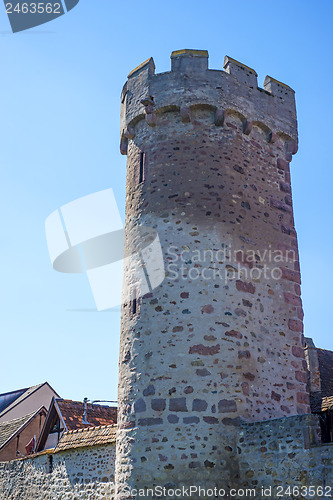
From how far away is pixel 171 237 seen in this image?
34.1 ft

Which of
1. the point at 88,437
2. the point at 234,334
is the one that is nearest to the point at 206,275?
the point at 234,334

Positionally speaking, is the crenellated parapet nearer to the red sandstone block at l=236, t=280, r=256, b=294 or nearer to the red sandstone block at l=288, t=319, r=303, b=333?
the red sandstone block at l=236, t=280, r=256, b=294

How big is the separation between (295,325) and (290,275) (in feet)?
3.22

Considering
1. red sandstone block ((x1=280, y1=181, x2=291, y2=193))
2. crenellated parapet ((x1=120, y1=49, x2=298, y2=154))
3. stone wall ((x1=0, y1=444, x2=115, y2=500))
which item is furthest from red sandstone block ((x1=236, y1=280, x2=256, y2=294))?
stone wall ((x1=0, y1=444, x2=115, y2=500))

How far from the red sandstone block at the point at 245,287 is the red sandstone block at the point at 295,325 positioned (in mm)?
1050

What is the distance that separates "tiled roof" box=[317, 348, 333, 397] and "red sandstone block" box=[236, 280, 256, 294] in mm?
5791

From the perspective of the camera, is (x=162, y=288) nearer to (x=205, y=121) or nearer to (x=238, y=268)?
(x=238, y=268)

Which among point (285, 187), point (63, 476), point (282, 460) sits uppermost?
point (285, 187)

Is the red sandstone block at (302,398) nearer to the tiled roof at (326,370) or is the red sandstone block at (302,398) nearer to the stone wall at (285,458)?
the stone wall at (285,458)

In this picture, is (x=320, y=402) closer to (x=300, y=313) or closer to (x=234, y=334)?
(x=300, y=313)

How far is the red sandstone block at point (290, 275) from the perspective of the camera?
11.0 meters

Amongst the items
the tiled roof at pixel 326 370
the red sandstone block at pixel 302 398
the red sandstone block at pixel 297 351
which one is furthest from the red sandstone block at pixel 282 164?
the tiled roof at pixel 326 370

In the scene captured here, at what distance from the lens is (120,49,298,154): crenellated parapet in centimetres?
1127

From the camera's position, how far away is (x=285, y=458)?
8.08 metres
